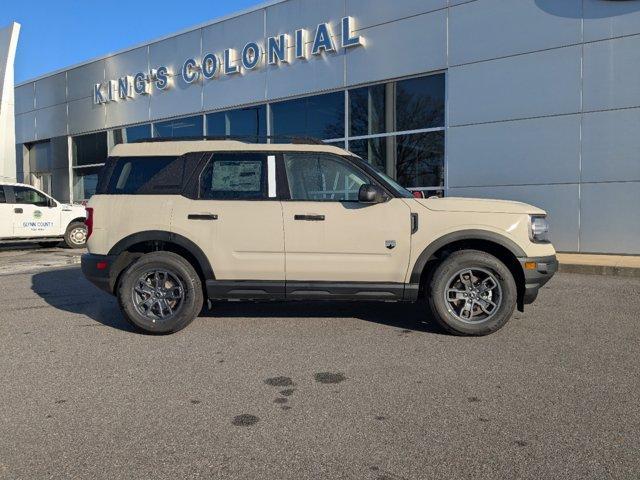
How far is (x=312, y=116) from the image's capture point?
584 inches

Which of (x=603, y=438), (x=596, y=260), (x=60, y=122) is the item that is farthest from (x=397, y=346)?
(x=60, y=122)

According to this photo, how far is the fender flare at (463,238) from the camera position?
16.5ft

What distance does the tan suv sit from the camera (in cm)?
507

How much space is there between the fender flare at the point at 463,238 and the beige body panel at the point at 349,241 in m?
0.14

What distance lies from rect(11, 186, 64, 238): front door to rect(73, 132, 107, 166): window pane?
8019mm

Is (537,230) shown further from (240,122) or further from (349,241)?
(240,122)

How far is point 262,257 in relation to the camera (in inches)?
205

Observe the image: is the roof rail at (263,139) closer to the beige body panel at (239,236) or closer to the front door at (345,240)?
the front door at (345,240)

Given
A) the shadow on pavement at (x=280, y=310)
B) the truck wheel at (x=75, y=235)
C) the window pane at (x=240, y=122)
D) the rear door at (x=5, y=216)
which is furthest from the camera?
the window pane at (x=240, y=122)

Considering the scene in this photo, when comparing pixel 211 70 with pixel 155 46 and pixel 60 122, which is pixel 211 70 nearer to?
pixel 155 46

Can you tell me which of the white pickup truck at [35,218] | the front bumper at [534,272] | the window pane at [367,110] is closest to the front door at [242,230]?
the front bumper at [534,272]

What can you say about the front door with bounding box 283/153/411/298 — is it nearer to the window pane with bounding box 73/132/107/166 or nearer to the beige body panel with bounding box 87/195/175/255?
the beige body panel with bounding box 87/195/175/255

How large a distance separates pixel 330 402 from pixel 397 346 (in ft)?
4.66

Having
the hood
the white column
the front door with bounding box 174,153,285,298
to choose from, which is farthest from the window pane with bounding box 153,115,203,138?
the hood
